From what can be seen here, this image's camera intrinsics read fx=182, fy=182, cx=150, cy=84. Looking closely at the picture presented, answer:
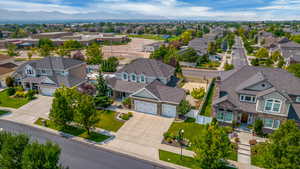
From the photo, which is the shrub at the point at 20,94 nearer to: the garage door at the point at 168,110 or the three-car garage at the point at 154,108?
the three-car garage at the point at 154,108

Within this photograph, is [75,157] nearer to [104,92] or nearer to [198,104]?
[104,92]

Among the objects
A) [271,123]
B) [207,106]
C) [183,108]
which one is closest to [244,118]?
[271,123]

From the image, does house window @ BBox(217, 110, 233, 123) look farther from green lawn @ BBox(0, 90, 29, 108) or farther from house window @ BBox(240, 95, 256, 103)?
green lawn @ BBox(0, 90, 29, 108)

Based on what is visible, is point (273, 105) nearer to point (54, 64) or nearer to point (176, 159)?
point (176, 159)

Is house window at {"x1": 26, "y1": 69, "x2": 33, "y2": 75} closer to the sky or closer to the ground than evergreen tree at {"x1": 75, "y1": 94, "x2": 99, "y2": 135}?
closer to the sky

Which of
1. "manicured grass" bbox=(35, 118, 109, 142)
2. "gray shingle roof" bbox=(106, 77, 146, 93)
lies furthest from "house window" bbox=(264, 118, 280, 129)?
"manicured grass" bbox=(35, 118, 109, 142)

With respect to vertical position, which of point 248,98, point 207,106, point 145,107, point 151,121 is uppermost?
point 248,98

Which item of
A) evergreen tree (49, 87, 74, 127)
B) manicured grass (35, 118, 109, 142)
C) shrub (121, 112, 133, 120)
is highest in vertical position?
evergreen tree (49, 87, 74, 127)

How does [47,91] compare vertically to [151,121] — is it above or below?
above
